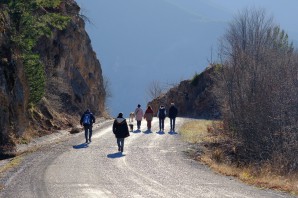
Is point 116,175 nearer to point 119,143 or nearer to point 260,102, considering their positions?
point 119,143

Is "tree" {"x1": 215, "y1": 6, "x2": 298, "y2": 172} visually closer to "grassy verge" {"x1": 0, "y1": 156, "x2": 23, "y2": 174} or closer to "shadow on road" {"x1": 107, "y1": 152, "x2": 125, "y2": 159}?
"shadow on road" {"x1": 107, "y1": 152, "x2": 125, "y2": 159}

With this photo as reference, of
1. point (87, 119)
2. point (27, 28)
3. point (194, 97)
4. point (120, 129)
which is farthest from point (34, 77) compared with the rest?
point (194, 97)

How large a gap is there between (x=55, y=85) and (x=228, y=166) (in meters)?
22.9

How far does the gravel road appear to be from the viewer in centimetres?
1298

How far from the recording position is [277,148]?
2323cm

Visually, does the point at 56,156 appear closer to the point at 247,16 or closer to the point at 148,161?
the point at 148,161

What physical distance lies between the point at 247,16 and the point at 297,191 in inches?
1181

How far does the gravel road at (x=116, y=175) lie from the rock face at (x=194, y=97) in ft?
145

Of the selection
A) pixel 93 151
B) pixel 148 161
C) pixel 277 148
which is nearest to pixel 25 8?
pixel 93 151

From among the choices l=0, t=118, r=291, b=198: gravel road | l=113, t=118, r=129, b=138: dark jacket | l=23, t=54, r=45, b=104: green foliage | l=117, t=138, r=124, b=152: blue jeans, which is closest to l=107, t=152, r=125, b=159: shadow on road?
l=0, t=118, r=291, b=198: gravel road

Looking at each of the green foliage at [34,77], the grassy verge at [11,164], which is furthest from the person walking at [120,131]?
the green foliage at [34,77]

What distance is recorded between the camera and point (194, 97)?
7488 cm

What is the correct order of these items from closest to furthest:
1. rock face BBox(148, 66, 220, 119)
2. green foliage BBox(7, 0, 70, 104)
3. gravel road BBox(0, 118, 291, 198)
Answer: gravel road BBox(0, 118, 291, 198) → green foliage BBox(7, 0, 70, 104) → rock face BBox(148, 66, 220, 119)

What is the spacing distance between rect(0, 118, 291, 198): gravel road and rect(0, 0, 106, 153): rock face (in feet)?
9.63
